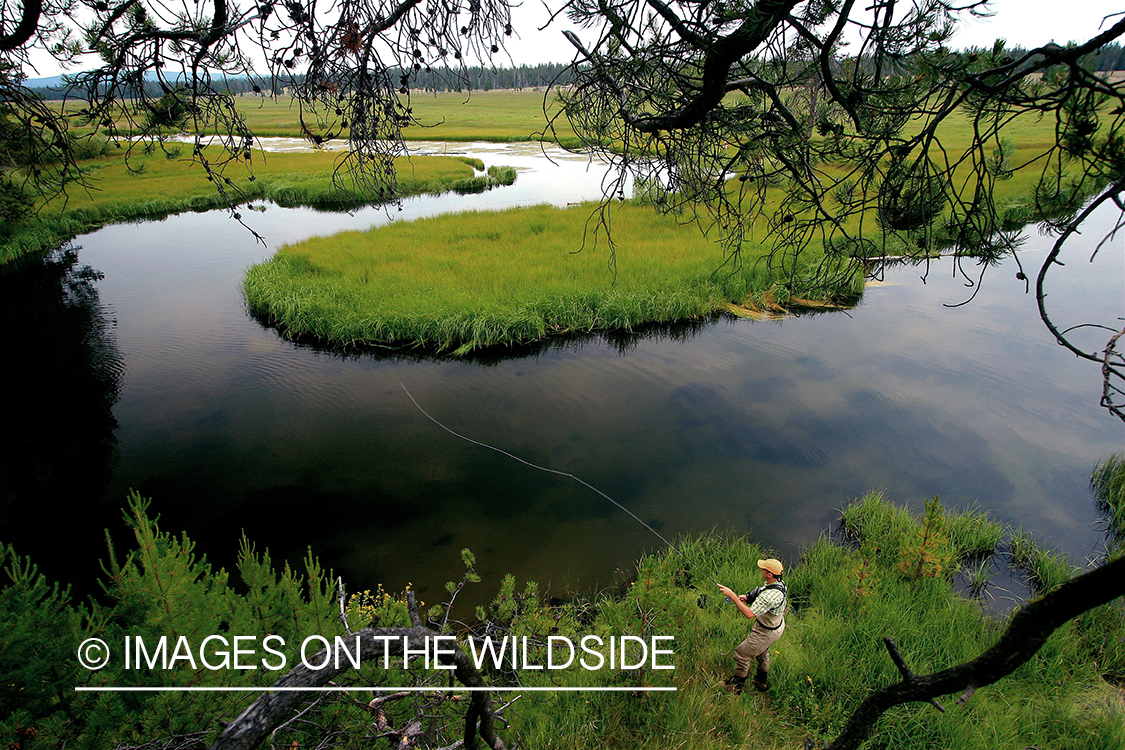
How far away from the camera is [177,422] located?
6934mm

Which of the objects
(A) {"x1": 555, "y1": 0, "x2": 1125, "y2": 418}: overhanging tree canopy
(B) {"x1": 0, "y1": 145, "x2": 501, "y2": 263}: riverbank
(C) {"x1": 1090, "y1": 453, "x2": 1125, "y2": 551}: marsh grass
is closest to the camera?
(A) {"x1": 555, "y1": 0, "x2": 1125, "y2": 418}: overhanging tree canopy

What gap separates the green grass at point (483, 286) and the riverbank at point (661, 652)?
495cm

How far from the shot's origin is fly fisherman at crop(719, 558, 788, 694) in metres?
3.18

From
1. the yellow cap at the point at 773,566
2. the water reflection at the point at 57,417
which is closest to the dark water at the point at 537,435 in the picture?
the water reflection at the point at 57,417

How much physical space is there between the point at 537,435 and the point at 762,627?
389 centimetres

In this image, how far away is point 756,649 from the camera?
10.7 feet

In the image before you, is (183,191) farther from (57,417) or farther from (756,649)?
(756,649)

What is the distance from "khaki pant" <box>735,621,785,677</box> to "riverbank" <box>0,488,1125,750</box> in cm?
17

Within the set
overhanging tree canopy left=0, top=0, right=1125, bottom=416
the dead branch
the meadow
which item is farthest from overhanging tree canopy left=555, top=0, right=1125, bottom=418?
the meadow

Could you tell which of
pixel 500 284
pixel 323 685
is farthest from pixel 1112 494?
pixel 500 284

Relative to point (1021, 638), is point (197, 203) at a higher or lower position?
higher

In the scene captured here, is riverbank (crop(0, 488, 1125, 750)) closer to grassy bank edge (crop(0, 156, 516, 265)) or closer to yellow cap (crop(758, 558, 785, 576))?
yellow cap (crop(758, 558, 785, 576))

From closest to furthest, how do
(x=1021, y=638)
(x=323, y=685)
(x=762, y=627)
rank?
(x=1021, y=638) → (x=323, y=685) → (x=762, y=627)

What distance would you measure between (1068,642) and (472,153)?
32.3 metres
